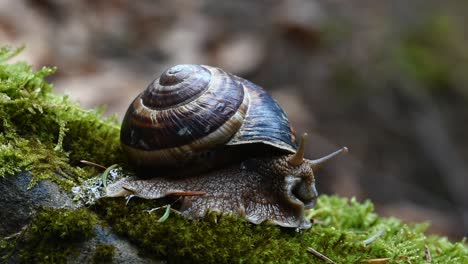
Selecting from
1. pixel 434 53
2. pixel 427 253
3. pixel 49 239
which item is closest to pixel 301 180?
pixel 427 253

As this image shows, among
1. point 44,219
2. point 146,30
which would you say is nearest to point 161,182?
point 44,219

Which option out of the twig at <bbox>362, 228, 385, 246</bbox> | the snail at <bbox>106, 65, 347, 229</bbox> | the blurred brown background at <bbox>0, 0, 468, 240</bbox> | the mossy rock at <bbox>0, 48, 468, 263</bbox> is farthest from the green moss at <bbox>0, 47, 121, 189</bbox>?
the blurred brown background at <bbox>0, 0, 468, 240</bbox>

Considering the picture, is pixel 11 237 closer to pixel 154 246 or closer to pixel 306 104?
pixel 154 246

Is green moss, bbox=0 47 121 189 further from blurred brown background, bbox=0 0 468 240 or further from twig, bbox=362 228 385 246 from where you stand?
blurred brown background, bbox=0 0 468 240

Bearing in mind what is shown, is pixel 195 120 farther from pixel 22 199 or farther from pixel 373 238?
pixel 373 238

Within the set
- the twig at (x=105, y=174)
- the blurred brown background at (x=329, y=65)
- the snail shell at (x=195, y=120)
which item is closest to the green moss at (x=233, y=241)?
the twig at (x=105, y=174)
